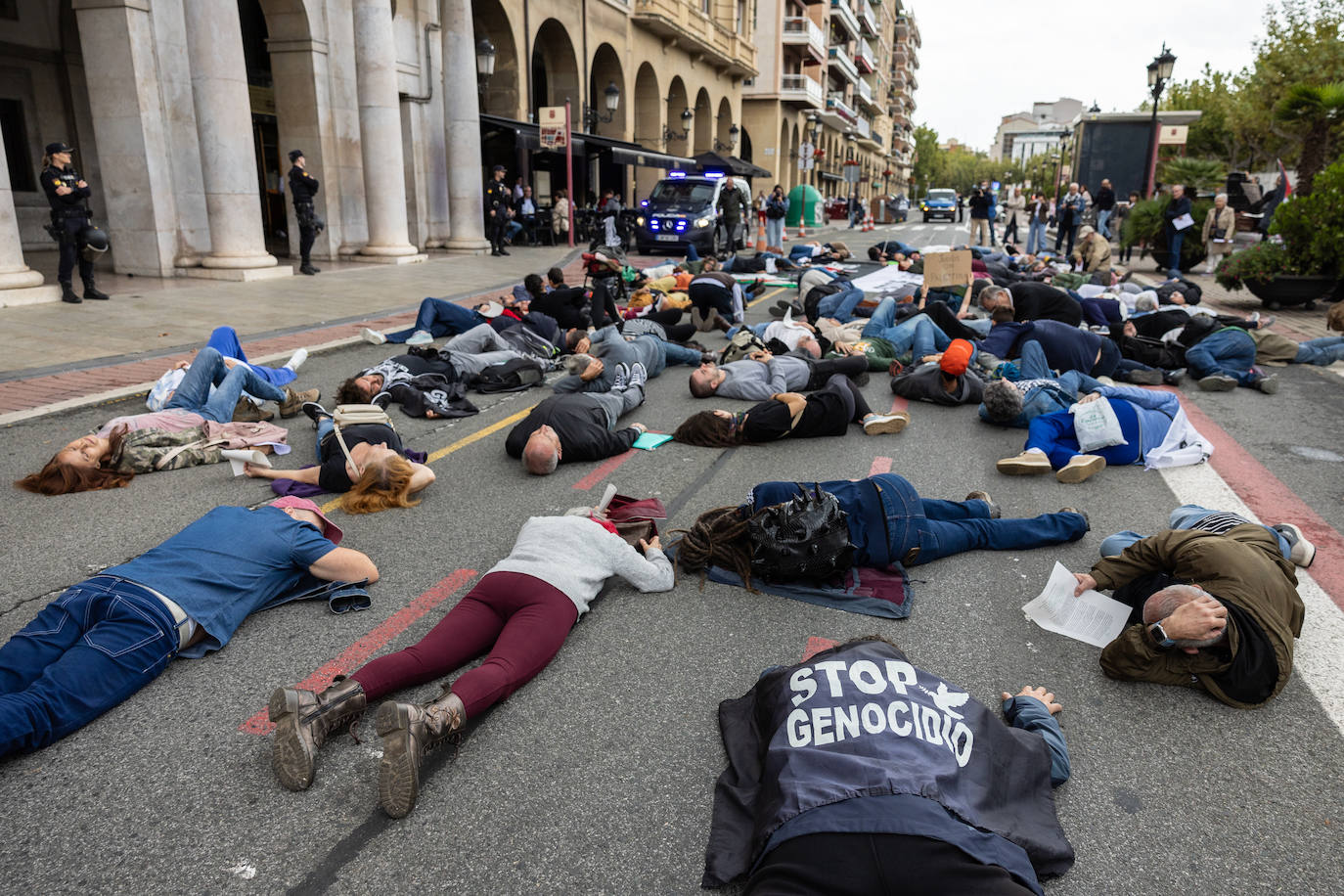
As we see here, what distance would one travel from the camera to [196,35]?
13.5 metres

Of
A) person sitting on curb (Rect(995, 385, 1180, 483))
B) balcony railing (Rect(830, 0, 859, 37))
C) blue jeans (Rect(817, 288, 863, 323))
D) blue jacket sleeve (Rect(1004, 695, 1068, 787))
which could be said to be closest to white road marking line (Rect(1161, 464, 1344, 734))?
person sitting on curb (Rect(995, 385, 1180, 483))

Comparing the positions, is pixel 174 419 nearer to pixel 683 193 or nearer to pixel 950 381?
pixel 950 381

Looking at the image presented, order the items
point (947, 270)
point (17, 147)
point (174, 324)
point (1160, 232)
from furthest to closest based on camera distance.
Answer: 1. point (1160, 232)
2. point (17, 147)
3. point (947, 270)
4. point (174, 324)

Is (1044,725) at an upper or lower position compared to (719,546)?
lower

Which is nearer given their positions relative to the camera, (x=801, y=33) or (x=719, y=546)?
(x=719, y=546)

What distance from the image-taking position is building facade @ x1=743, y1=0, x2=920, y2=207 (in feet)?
175

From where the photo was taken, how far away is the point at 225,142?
13922mm

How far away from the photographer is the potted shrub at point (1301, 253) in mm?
12430

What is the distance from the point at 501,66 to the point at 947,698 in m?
26.6

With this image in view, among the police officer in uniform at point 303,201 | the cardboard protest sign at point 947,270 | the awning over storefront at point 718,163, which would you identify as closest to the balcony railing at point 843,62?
the awning over storefront at point 718,163

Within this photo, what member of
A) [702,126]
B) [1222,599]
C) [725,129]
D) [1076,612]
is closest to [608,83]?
[702,126]

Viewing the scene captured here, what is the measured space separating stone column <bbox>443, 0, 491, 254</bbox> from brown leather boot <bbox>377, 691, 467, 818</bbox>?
20.0 meters

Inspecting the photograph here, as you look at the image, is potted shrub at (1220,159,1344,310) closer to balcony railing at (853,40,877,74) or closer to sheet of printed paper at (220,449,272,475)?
sheet of printed paper at (220,449,272,475)

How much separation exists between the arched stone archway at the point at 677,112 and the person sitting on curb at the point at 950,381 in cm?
3252
